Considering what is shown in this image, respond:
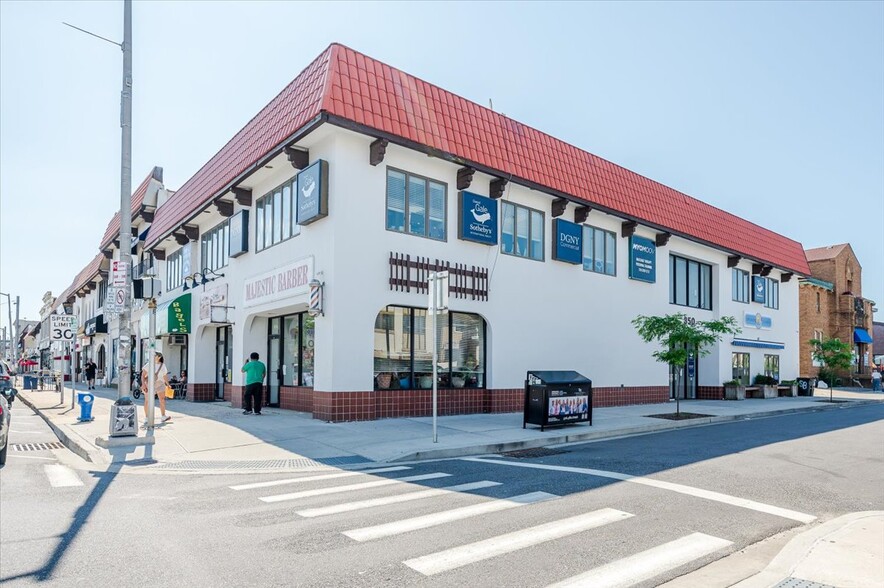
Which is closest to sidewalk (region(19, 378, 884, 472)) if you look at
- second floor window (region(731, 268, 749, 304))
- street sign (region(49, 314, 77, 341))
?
street sign (region(49, 314, 77, 341))

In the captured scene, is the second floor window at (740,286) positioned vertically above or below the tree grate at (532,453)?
above

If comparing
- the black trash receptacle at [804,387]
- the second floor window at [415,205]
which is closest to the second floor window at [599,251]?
the second floor window at [415,205]

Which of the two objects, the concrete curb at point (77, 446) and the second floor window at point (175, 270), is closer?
the concrete curb at point (77, 446)

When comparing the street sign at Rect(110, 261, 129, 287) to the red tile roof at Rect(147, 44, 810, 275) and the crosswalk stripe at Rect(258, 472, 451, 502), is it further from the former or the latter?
the crosswalk stripe at Rect(258, 472, 451, 502)

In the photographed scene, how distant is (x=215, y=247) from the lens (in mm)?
23219

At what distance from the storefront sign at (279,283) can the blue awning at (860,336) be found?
4691 cm

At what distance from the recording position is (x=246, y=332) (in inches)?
781

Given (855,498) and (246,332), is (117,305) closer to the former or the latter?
(246,332)

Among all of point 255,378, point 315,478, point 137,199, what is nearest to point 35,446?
point 255,378

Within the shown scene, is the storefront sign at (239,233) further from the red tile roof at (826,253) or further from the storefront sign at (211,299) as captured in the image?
the red tile roof at (826,253)

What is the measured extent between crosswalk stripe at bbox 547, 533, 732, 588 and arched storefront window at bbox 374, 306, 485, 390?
10757mm

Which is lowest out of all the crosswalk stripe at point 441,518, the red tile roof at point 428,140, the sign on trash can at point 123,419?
the crosswalk stripe at point 441,518

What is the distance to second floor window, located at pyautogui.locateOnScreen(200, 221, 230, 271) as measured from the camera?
22125 mm

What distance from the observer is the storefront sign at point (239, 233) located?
64.8 feet
